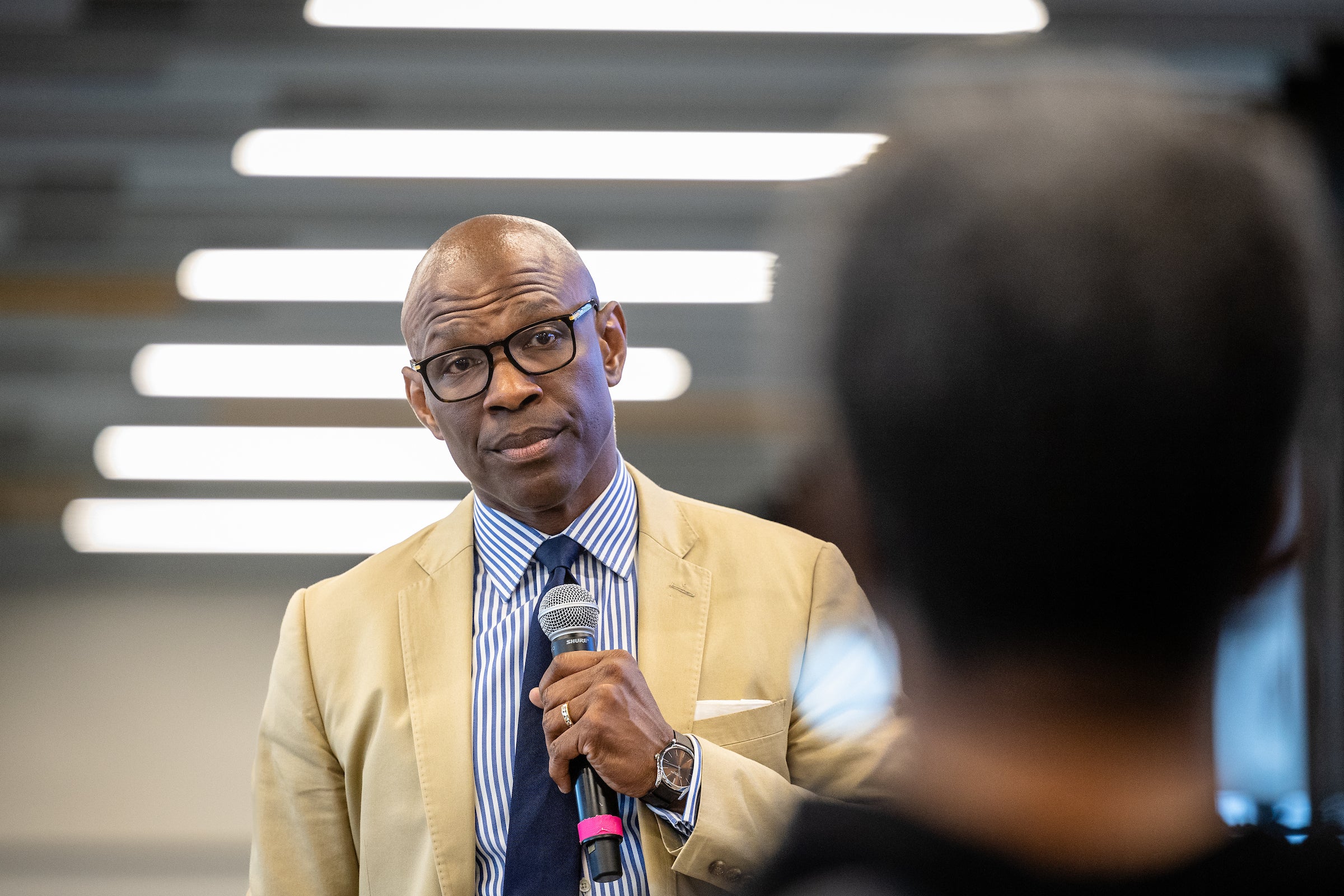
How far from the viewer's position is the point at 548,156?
3234 mm

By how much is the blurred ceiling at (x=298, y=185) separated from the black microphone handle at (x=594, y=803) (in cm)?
149

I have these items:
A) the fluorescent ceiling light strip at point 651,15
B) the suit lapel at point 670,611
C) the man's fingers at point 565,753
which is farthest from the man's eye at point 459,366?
the fluorescent ceiling light strip at point 651,15

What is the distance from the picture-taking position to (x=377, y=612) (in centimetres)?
187

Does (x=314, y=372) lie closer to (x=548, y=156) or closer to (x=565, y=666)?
(x=548, y=156)

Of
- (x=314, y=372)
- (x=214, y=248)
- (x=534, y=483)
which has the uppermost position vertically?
(x=214, y=248)

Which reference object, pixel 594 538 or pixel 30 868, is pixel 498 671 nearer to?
pixel 594 538

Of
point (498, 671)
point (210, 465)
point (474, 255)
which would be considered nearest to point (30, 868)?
point (210, 465)

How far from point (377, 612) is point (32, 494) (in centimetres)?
205

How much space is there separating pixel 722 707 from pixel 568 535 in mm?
406

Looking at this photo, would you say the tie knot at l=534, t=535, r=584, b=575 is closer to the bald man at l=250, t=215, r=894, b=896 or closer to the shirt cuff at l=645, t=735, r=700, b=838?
the bald man at l=250, t=215, r=894, b=896

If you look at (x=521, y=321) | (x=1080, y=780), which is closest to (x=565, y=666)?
(x=521, y=321)

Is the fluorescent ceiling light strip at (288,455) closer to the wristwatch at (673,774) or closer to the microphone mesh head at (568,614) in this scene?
the microphone mesh head at (568,614)

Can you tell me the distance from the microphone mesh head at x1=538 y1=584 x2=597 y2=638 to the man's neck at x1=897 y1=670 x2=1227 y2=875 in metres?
1.21

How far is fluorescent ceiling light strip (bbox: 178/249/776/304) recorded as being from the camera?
314 centimetres
